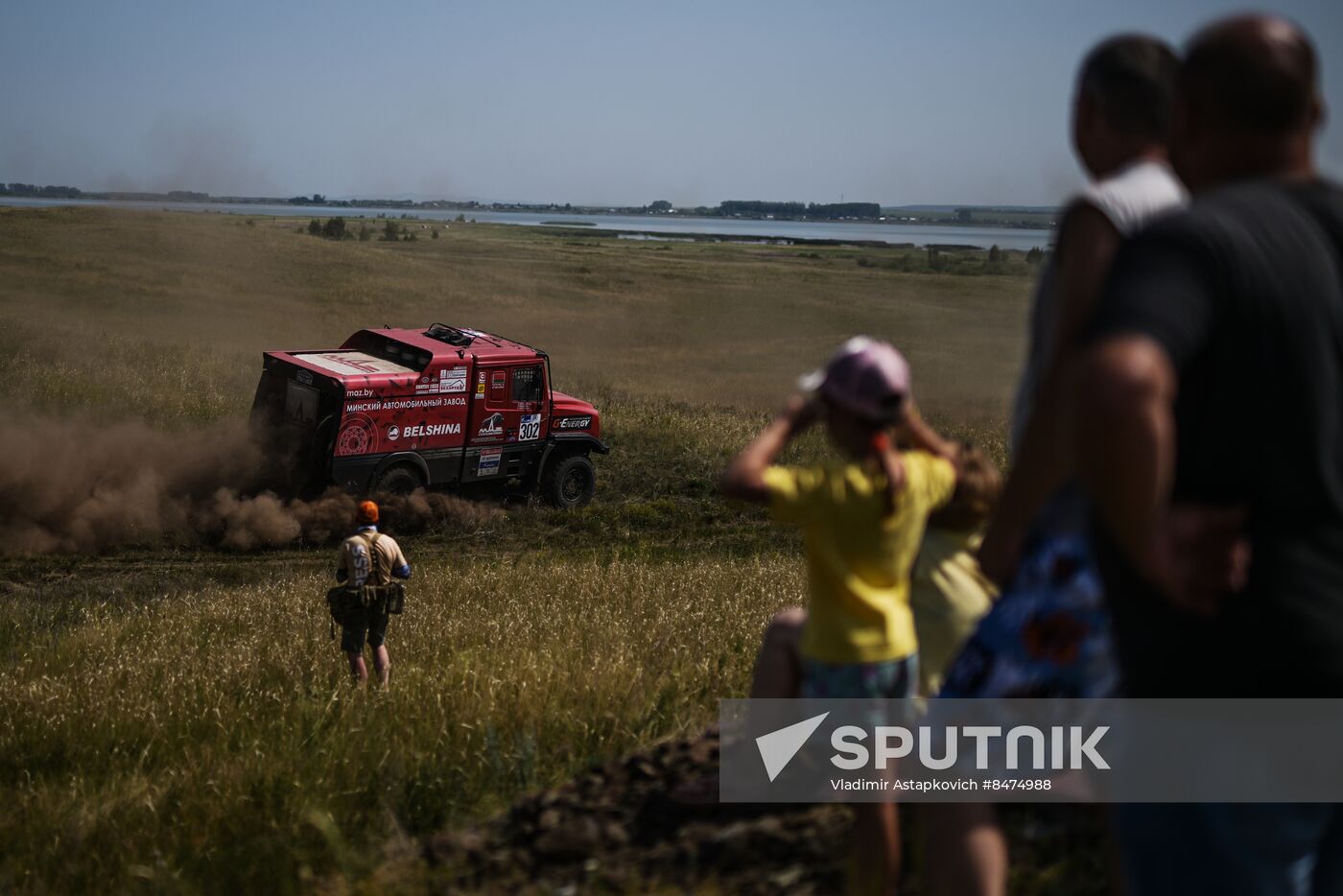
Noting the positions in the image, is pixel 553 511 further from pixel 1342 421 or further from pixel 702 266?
pixel 702 266

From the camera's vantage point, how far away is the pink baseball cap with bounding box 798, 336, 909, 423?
337cm

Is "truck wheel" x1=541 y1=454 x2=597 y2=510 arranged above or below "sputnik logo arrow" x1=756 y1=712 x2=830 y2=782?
below

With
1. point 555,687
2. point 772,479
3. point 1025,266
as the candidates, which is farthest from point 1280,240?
point 1025,266

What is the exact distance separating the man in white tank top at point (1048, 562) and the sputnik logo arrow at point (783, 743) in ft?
2.70

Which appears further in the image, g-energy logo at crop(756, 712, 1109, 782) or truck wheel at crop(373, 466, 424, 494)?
truck wheel at crop(373, 466, 424, 494)

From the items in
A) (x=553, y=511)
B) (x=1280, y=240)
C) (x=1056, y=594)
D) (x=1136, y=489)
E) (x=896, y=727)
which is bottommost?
(x=553, y=511)

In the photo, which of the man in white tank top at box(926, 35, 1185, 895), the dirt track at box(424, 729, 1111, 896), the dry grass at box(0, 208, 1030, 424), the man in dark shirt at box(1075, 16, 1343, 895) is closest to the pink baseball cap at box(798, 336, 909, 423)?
the man in white tank top at box(926, 35, 1185, 895)

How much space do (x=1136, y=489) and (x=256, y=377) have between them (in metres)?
30.2

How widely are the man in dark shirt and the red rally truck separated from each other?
1651 centimetres

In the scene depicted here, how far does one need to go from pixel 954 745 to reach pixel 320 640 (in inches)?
326

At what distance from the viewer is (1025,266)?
276ft

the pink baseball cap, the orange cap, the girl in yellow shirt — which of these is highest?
the pink baseball cap
